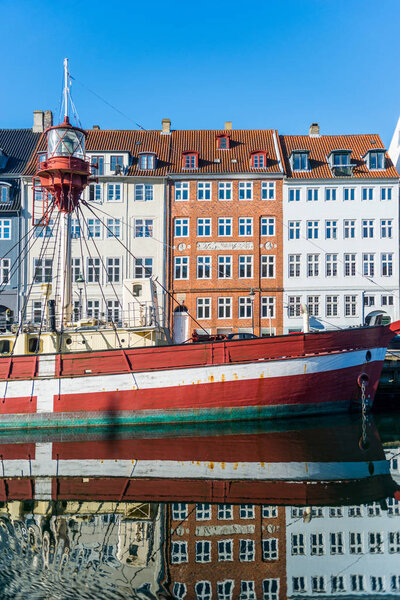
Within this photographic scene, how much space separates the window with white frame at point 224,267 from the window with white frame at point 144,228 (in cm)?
524

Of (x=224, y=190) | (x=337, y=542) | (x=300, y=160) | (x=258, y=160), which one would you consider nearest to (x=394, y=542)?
(x=337, y=542)

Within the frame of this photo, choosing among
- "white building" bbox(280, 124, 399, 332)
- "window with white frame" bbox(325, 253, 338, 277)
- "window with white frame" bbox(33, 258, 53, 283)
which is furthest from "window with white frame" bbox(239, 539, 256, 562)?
"window with white frame" bbox(33, 258, 53, 283)

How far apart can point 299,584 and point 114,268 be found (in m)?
31.7

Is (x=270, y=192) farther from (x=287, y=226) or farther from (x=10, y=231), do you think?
(x=10, y=231)

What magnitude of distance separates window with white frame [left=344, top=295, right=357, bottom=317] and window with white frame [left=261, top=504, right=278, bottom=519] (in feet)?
92.6

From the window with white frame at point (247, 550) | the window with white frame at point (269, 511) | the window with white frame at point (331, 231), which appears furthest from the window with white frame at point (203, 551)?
the window with white frame at point (331, 231)

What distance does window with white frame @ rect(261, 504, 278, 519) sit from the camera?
10.5 meters

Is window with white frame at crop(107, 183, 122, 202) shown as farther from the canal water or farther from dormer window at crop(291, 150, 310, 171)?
the canal water

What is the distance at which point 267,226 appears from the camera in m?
38.7

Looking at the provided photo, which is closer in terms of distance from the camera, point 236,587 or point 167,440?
point 236,587

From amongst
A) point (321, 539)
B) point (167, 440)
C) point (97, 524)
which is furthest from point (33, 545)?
point (167, 440)

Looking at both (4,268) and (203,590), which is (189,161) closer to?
(4,268)

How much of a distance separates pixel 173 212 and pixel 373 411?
20202 mm

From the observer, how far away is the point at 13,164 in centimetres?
3966
